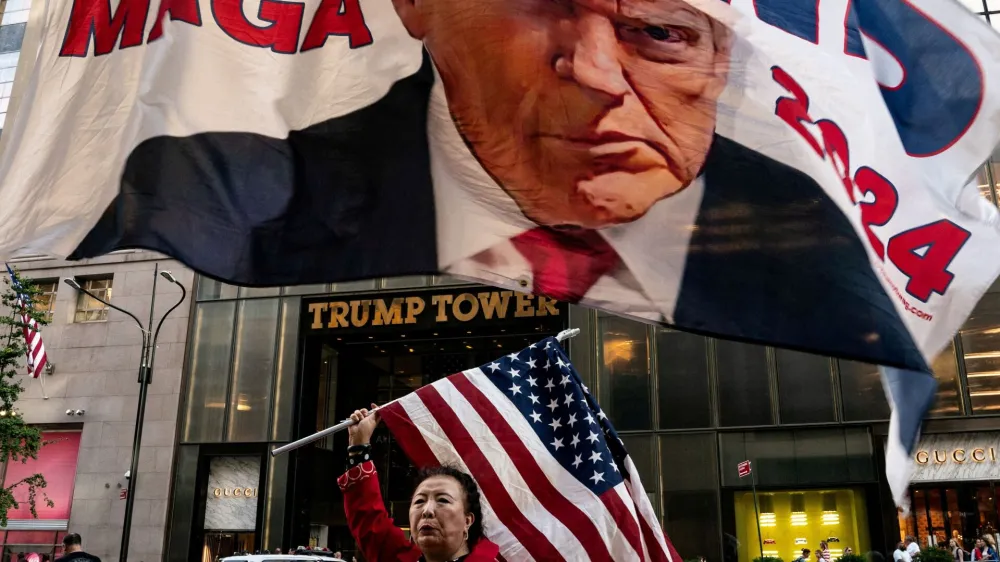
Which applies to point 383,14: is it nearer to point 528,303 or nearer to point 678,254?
point 678,254

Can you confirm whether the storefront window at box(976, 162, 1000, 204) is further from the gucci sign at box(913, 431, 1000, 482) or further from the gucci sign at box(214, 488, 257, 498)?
the gucci sign at box(214, 488, 257, 498)

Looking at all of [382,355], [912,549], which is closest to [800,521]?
Result: [912,549]

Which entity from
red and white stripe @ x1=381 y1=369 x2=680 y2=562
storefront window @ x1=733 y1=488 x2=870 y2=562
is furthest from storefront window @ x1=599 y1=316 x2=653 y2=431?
red and white stripe @ x1=381 y1=369 x2=680 y2=562

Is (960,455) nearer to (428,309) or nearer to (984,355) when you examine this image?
(984,355)

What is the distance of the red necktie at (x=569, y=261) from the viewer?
3.54m

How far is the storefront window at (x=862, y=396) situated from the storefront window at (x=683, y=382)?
3636 millimetres

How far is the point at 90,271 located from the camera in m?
32.1

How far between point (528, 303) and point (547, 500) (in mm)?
23357

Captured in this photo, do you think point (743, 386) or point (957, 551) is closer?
point (957, 551)

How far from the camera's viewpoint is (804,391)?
24469 millimetres

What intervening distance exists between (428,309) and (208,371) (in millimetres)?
7399

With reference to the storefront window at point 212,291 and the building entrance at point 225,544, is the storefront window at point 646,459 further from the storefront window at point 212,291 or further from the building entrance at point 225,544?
the storefront window at point 212,291

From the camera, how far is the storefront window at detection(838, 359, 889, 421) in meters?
23.8

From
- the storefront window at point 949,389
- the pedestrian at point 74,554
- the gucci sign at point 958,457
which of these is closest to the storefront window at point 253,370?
the pedestrian at point 74,554
